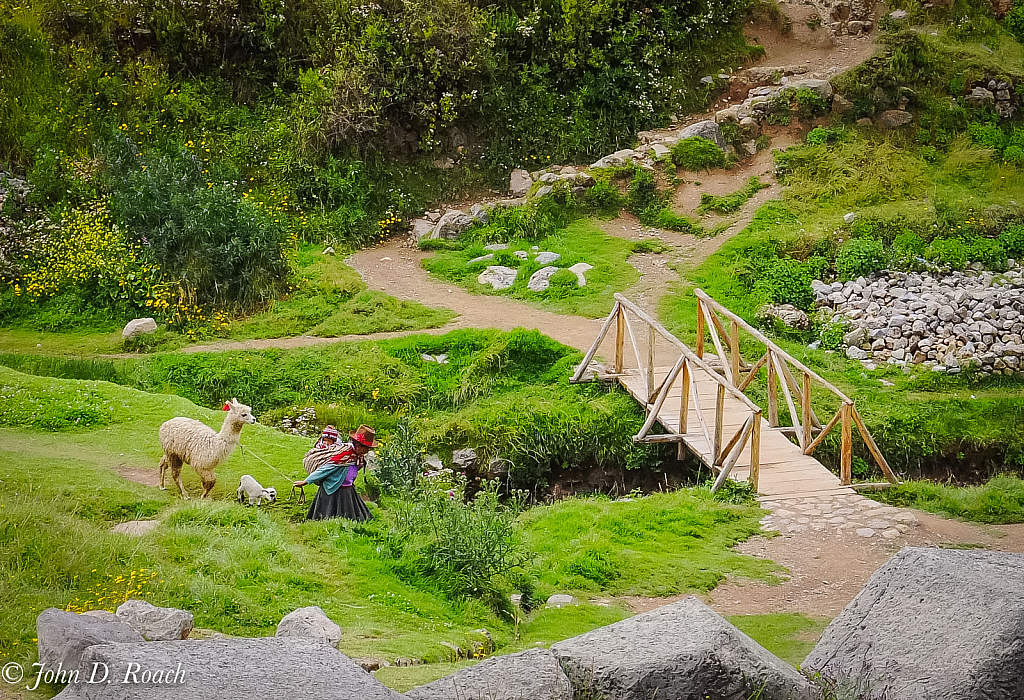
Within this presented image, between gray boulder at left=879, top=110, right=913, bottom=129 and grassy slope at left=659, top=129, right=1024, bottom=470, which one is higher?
gray boulder at left=879, top=110, right=913, bottom=129

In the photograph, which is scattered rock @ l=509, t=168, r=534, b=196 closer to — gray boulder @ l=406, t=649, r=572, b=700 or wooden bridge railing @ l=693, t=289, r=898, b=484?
wooden bridge railing @ l=693, t=289, r=898, b=484

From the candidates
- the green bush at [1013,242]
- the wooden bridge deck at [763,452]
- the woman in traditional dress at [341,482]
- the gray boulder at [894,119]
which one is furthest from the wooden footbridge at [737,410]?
the gray boulder at [894,119]

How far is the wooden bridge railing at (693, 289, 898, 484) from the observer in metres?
9.88

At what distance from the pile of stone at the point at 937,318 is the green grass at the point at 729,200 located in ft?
10.4

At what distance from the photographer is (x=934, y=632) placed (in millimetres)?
5406

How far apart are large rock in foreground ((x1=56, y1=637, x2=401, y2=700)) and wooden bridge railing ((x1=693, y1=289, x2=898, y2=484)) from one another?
6508 mm

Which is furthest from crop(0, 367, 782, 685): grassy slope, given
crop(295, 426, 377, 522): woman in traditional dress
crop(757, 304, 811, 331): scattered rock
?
crop(757, 304, 811, 331): scattered rock

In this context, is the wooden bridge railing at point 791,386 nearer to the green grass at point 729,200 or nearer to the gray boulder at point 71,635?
the green grass at point 729,200

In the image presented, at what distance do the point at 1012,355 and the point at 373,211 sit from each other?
34.3 ft

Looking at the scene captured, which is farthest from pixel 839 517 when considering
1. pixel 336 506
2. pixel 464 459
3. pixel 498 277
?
pixel 498 277

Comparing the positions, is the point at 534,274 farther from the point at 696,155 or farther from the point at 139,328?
the point at 139,328

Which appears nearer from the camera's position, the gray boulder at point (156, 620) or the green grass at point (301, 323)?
the gray boulder at point (156, 620)

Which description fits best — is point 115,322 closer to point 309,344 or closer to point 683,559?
point 309,344

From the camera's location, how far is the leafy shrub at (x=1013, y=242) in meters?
14.5
